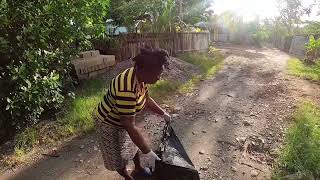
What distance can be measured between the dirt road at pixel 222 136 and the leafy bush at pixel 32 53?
0.79 metres

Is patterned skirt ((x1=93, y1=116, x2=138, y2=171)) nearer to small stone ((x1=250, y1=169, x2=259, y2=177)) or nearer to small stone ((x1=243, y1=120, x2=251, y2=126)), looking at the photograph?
small stone ((x1=250, y1=169, x2=259, y2=177))

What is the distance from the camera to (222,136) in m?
4.74

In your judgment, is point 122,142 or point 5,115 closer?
point 122,142

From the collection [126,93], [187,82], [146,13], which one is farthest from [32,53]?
[146,13]

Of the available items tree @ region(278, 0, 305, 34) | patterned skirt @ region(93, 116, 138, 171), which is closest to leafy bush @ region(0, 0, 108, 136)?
patterned skirt @ region(93, 116, 138, 171)

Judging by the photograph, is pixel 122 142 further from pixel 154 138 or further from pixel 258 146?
pixel 258 146

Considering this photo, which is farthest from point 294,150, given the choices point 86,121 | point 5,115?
point 5,115

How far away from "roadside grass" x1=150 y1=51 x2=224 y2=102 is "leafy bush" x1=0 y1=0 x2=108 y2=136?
2170mm

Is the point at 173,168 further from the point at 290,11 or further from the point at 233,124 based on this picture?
the point at 290,11

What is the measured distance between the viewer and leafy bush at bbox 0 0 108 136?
4227 millimetres

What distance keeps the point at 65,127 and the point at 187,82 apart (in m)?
4.03

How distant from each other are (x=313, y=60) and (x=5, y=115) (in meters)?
12.3

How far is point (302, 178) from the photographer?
3.46 m

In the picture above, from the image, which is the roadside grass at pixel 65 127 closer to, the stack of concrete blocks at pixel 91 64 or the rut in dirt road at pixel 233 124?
the stack of concrete blocks at pixel 91 64
